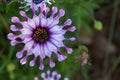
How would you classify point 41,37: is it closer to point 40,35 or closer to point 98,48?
point 40,35

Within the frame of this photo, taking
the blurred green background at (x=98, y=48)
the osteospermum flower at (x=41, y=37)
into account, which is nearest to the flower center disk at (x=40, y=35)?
the osteospermum flower at (x=41, y=37)

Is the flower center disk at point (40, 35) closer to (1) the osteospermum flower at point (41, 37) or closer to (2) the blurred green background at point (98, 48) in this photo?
(1) the osteospermum flower at point (41, 37)

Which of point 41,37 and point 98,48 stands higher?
point 41,37

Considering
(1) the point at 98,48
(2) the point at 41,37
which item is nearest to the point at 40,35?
(2) the point at 41,37

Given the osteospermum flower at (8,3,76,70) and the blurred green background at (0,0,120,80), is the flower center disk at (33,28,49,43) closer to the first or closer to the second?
the osteospermum flower at (8,3,76,70)

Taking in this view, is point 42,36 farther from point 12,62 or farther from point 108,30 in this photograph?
point 108,30

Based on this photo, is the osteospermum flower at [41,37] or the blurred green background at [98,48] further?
the blurred green background at [98,48]

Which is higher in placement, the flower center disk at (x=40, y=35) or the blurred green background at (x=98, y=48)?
the flower center disk at (x=40, y=35)
